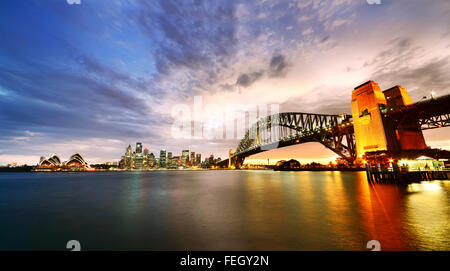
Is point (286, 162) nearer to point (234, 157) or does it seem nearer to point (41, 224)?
point (234, 157)

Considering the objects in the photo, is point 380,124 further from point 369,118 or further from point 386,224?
point 386,224

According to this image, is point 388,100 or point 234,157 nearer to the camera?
point 388,100

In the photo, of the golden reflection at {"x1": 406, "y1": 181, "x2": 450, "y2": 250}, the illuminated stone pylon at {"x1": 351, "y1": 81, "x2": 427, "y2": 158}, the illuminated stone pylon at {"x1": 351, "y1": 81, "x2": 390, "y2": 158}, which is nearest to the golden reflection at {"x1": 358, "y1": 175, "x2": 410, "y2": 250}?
the golden reflection at {"x1": 406, "y1": 181, "x2": 450, "y2": 250}

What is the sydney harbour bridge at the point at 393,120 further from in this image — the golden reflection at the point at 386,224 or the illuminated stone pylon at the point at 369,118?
the golden reflection at the point at 386,224

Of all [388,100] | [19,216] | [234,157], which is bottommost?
[19,216]

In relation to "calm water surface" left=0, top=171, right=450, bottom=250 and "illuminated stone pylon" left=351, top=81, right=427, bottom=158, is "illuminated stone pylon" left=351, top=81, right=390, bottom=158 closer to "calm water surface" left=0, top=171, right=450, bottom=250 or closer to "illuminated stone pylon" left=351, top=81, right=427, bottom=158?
"illuminated stone pylon" left=351, top=81, right=427, bottom=158

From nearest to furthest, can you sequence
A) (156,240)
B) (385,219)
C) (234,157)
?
(156,240) < (385,219) < (234,157)

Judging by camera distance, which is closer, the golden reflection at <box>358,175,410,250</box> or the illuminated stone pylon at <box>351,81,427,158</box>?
the golden reflection at <box>358,175,410,250</box>

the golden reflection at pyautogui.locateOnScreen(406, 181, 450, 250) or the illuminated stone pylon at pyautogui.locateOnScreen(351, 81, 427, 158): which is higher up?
the illuminated stone pylon at pyautogui.locateOnScreen(351, 81, 427, 158)
